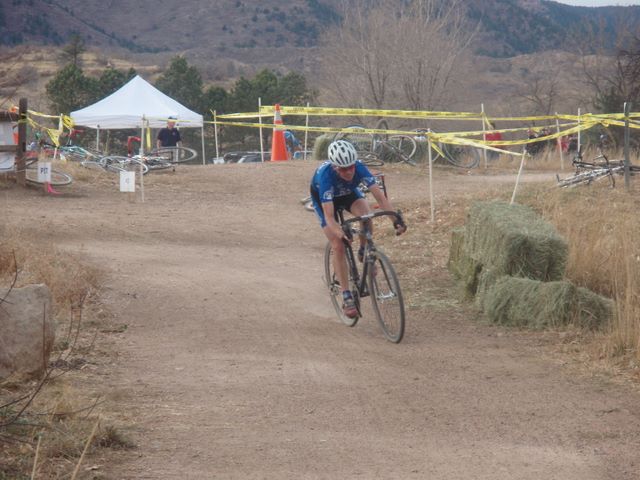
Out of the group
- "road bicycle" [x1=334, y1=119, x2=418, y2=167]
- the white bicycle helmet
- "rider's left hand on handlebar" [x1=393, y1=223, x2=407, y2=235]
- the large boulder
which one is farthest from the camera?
"road bicycle" [x1=334, y1=119, x2=418, y2=167]

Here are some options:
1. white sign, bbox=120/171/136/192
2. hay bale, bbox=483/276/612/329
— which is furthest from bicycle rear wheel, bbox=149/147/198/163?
hay bale, bbox=483/276/612/329

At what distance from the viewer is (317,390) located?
716cm

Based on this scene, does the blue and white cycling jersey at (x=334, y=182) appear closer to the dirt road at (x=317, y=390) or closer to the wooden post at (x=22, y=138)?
the dirt road at (x=317, y=390)

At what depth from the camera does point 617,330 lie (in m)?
8.01

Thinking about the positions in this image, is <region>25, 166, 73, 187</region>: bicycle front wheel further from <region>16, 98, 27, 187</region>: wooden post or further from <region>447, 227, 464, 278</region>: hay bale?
<region>447, 227, 464, 278</region>: hay bale

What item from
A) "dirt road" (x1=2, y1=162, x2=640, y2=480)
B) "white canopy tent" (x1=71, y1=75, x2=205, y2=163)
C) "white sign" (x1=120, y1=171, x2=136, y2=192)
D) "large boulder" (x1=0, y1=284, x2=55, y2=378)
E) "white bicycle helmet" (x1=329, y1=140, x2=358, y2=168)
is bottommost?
"dirt road" (x1=2, y1=162, x2=640, y2=480)

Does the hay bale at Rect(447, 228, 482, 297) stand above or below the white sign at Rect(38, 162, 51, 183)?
below

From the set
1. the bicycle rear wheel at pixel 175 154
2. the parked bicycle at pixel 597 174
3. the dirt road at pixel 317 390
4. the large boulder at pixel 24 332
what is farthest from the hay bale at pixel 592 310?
the bicycle rear wheel at pixel 175 154

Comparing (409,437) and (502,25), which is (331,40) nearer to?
(409,437)

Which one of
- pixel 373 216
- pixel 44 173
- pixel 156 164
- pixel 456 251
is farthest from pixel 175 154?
pixel 373 216

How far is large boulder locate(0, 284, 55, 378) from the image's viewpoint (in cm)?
690

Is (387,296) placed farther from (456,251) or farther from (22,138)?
(22,138)

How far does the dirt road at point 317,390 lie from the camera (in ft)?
18.3

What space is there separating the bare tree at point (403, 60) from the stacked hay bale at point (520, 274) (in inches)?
1160
